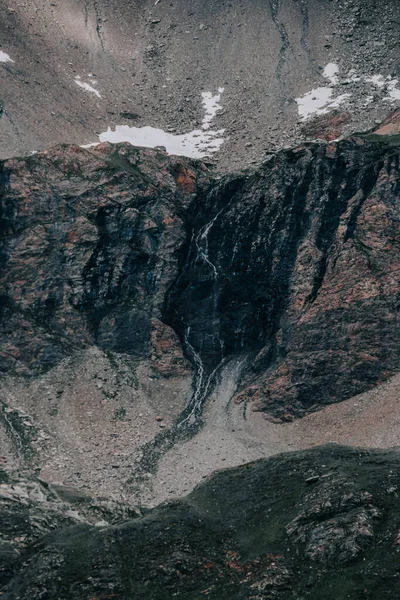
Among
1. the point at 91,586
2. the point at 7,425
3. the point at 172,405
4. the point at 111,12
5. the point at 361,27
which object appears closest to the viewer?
the point at 91,586

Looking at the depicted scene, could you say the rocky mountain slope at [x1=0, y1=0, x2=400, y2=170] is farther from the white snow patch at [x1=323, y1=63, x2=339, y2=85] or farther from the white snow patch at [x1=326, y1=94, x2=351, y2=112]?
the white snow patch at [x1=326, y1=94, x2=351, y2=112]

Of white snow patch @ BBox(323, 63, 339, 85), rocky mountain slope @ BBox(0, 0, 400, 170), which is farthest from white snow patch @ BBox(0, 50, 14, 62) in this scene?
white snow patch @ BBox(323, 63, 339, 85)

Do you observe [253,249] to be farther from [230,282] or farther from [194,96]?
[194,96]

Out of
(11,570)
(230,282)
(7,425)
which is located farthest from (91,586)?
(230,282)

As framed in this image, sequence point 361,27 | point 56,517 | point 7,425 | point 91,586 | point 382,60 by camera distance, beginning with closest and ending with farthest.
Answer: point 91,586
point 56,517
point 7,425
point 382,60
point 361,27

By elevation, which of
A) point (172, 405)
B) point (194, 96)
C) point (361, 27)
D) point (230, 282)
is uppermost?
point (361, 27)

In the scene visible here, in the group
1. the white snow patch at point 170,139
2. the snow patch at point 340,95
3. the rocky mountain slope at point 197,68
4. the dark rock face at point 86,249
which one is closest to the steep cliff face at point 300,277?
the dark rock face at point 86,249

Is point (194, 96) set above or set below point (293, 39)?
below
